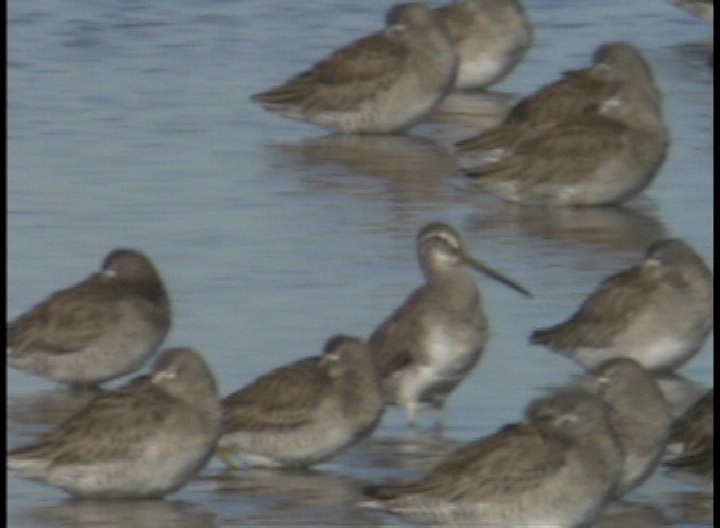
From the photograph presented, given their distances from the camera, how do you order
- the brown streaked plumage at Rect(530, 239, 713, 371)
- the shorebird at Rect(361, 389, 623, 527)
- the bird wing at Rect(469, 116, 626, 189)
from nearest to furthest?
1. the shorebird at Rect(361, 389, 623, 527)
2. the brown streaked plumage at Rect(530, 239, 713, 371)
3. the bird wing at Rect(469, 116, 626, 189)

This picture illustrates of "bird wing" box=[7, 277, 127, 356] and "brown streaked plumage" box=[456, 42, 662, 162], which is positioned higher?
"bird wing" box=[7, 277, 127, 356]

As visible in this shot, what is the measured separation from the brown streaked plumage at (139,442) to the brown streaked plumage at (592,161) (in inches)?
236

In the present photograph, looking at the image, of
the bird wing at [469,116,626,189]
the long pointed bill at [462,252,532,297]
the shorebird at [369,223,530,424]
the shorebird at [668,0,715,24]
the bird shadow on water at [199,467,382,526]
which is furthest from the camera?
the shorebird at [668,0,715,24]

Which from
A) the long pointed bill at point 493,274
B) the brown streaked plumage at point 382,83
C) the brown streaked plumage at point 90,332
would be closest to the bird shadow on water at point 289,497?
the brown streaked plumage at point 90,332

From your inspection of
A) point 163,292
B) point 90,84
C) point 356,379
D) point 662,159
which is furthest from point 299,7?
point 356,379

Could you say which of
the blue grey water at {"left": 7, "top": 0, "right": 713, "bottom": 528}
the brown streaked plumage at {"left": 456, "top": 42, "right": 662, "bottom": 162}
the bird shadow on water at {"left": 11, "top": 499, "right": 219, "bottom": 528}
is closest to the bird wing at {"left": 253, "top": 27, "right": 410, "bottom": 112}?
the blue grey water at {"left": 7, "top": 0, "right": 713, "bottom": 528}

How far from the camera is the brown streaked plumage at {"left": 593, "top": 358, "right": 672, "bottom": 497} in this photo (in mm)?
11469

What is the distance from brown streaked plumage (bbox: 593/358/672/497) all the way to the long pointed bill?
197 centimetres

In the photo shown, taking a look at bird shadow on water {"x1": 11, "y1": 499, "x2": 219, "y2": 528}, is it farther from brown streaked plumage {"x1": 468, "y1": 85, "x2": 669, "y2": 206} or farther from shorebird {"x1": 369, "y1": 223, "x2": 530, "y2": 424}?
brown streaked plumage {"x1": 468, "y1": 85, "x2": 669, "y2": 206}

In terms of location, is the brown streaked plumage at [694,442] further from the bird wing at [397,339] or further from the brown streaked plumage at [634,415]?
the bird wing at [397,339]

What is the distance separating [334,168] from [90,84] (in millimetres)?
2791

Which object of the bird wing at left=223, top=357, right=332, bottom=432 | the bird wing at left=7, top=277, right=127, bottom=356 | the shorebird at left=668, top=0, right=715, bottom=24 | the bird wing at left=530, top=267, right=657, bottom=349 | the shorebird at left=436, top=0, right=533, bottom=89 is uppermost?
the bird wing at left=223, top=357, right=332, bottom=432

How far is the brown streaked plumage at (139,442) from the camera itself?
11523 mm

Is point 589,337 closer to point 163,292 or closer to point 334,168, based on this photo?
point 163,292
